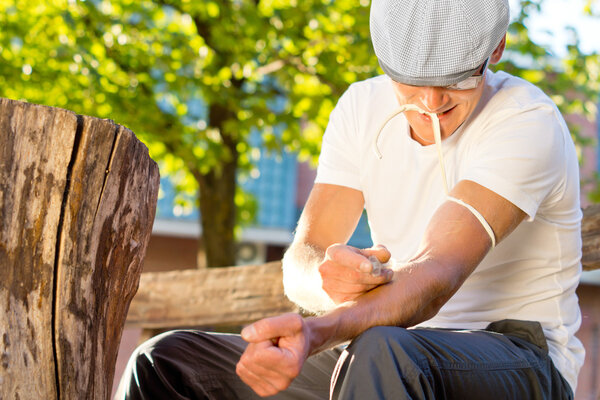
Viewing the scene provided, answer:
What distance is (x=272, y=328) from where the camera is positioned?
154 centimetres

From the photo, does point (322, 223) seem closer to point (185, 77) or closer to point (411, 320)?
point (411, 320)

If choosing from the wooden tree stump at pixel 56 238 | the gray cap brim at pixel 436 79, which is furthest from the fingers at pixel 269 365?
the gray cap brim at pixel 436 79

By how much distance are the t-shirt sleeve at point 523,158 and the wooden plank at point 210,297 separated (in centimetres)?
137

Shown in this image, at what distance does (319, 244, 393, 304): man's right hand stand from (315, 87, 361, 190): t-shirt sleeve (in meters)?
0.69

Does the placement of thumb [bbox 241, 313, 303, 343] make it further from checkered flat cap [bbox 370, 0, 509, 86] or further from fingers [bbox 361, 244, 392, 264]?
checkered flat cap [bbox 370, 0, 509, 86]

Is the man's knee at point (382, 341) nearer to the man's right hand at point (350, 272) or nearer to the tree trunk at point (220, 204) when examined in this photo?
the man's right hand at point (350, 272)

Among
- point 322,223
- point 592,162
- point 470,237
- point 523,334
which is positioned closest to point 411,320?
point 470,237

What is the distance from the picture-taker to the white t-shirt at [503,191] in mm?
1995

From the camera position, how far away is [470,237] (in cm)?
188

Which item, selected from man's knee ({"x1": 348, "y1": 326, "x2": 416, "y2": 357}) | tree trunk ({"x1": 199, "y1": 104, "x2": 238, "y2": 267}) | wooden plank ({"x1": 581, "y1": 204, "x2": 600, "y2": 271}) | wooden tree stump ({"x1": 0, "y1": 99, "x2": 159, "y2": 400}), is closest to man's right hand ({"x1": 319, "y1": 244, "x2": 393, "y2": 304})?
man's knee ({"x1": 348, "y1": 326, "x2": 416, "y2": 357})

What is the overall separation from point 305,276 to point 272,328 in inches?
25.8

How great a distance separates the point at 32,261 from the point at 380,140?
1.10 m

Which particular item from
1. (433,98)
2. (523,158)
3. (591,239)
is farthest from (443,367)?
(591,239)

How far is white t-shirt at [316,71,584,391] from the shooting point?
6.55ft
